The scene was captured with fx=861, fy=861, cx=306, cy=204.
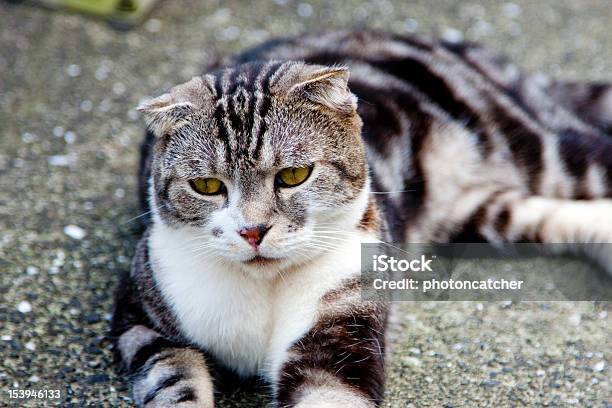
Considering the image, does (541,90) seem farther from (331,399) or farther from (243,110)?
(331,399)

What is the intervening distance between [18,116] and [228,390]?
218 centimetres

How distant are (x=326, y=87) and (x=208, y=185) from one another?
46 cm

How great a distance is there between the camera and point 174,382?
8.75ft

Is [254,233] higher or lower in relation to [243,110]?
lower

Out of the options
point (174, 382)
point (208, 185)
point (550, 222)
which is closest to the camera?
point (208, 185)

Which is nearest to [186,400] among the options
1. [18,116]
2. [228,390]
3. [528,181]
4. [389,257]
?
[228,390]

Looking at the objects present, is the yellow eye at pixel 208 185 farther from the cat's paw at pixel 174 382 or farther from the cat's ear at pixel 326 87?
the cat's paw at pixel 174 382

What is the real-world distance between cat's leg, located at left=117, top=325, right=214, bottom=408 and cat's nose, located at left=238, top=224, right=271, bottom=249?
1.67 feet

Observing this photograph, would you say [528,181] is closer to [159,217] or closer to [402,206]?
[402,206]

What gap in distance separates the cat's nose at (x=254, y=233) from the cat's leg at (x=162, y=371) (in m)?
0.51

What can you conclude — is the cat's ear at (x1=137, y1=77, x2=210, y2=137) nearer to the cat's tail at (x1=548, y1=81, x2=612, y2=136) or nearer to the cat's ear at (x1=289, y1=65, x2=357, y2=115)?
the cat's ear at (x1=289, y1=65, x2=357, y2=115)

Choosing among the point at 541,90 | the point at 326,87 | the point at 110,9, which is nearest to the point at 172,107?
the point at 326,87

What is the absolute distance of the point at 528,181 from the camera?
3.79 meters

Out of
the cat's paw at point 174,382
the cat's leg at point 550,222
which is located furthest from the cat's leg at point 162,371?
the cat's leg at point 550,222
